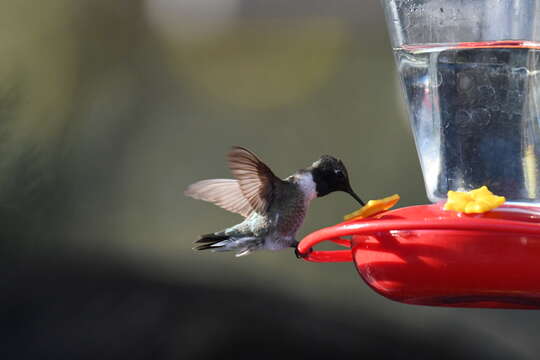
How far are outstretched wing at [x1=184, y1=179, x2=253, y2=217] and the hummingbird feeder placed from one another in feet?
2.70

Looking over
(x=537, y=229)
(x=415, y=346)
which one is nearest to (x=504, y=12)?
(x=537, y=229)

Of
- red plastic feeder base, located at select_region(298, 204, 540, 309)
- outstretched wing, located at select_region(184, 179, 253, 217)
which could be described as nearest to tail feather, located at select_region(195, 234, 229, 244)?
outstretched wing, located at select_region(184, 179, 253, 217)

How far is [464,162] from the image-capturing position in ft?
9.98

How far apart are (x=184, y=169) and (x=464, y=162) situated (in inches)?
189

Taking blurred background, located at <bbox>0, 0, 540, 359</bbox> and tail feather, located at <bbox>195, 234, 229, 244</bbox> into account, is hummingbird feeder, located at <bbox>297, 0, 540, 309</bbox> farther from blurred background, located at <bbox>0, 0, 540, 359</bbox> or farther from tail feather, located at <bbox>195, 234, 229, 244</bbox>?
blurred background, located at <bbox>0, 0, 540, 359</bbox>

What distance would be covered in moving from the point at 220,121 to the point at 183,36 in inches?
36.2

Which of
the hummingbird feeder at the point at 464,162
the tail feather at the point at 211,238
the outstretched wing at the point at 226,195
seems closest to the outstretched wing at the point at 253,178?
the outstretched wing at the point at 226,195

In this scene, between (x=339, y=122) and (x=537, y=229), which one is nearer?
(x=537, y=229)

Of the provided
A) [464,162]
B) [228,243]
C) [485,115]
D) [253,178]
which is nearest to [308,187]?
[253,178]

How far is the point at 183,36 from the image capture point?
25.4 feet

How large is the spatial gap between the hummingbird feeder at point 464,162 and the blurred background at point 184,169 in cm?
300

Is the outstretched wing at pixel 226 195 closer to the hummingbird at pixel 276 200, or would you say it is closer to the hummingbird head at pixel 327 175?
the hummingbird at pixel 276 200

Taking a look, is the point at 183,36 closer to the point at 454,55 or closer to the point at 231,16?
the point at 231,16

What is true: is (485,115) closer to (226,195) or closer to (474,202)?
(474,202)
